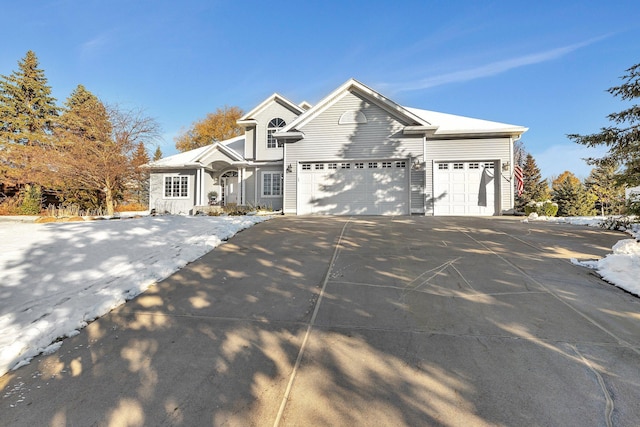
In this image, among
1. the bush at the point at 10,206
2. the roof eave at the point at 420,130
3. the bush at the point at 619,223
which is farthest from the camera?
the bush at the point at 10,206

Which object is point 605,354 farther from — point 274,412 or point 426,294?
point 274,412

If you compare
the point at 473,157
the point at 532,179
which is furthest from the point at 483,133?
the point at 532,179

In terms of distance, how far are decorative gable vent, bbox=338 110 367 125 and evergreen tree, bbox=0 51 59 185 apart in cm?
2206

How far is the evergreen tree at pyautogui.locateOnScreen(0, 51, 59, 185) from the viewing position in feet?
68.2

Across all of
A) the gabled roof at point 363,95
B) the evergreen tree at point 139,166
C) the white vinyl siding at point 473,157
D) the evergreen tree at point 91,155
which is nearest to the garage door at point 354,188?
the white vinyl siding at point 473,157

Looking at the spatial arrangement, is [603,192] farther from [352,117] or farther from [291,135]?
[291,135]

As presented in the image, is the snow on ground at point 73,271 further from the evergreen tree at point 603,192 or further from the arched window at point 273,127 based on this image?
the evergreen tree at point 603,192

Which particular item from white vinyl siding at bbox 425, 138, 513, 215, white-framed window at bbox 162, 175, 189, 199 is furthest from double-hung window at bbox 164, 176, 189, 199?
white vinyl siding at bbox 425, 138, 513, 215

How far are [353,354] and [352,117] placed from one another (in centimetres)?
Result: 1239

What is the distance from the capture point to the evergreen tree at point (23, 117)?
20781 millimetres

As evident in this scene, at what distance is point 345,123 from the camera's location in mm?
13570

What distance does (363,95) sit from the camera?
13.5 m

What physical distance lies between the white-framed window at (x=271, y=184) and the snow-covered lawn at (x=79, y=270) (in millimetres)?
9700

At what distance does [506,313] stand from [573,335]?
1.96 ft
